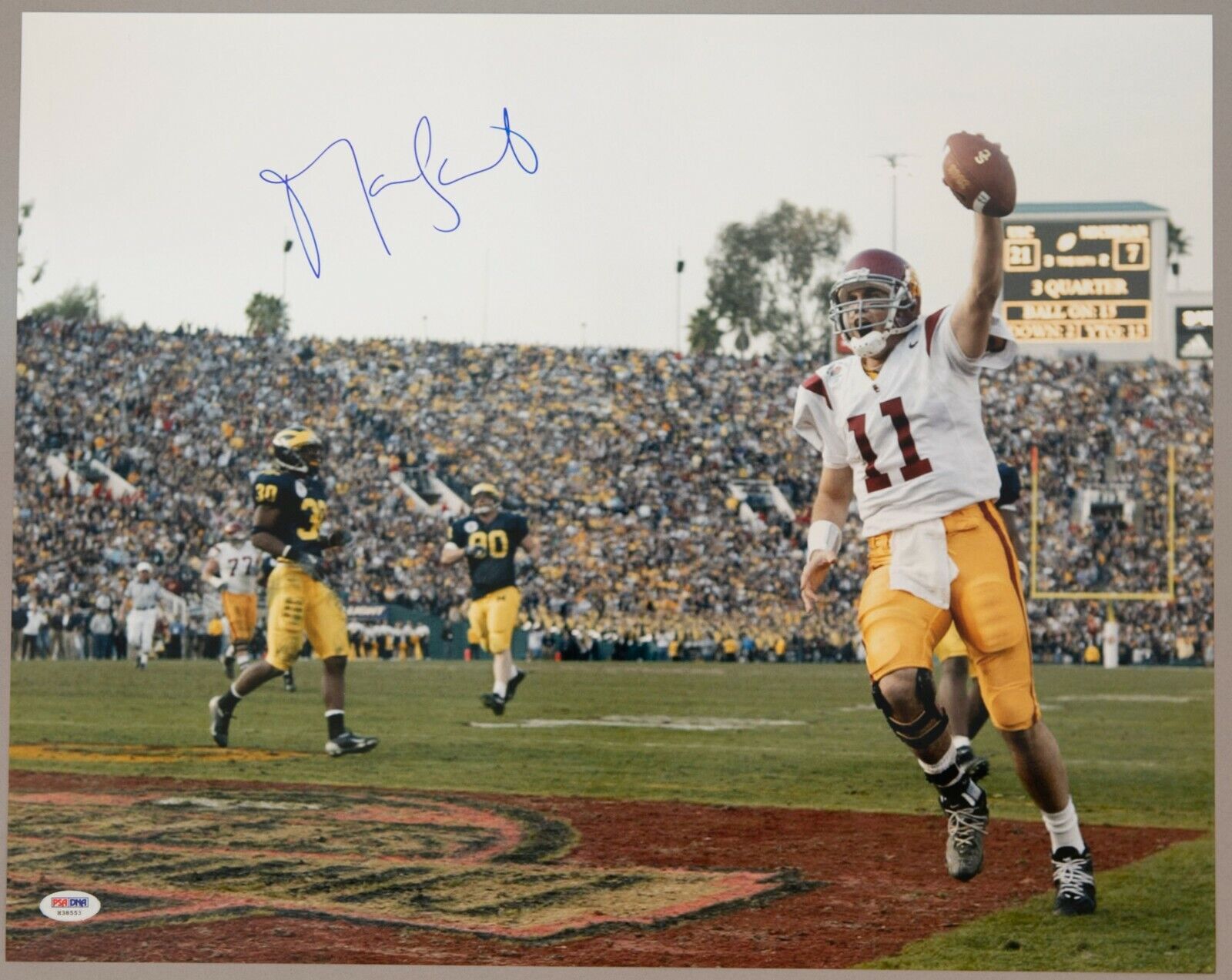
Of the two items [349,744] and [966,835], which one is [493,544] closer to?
[349,744]

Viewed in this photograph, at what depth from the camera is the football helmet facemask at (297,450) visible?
20.1 ft

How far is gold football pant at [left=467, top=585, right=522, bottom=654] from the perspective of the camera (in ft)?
20.7

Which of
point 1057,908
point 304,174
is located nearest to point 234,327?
point 304,174

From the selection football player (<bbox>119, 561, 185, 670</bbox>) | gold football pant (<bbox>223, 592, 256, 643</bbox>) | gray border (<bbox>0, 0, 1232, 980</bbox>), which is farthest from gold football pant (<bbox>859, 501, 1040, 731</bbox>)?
football player (<bbox>119, 561, 185, 670</bbox>)

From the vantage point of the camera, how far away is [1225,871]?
16.5 ft

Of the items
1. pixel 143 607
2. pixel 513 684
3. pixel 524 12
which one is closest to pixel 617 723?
pixel 513 684

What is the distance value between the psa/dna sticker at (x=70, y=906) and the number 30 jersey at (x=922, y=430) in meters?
2.78

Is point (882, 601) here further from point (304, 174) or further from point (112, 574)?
point (112, 574)

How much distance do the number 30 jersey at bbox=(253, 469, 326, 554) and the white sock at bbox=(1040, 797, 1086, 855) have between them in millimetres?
3120

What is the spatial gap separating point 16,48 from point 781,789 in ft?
12.9

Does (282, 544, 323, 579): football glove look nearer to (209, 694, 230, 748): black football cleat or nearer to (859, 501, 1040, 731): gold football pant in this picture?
(209, 694, 230, 748): black football cleat

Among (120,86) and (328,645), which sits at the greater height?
(120,86)

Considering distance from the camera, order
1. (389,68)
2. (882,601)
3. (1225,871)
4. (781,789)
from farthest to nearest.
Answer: (781,789)
(389,68)
(1225,871)
(882,601)

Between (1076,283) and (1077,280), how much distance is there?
24mm
